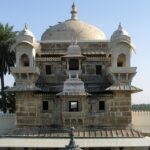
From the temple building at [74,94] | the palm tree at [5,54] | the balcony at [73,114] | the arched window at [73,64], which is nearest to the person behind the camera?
the temple building at [74,94]

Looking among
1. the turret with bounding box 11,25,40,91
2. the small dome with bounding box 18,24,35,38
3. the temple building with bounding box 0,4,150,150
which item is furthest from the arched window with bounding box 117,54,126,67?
the small dome with bounding box 18,24,35,38

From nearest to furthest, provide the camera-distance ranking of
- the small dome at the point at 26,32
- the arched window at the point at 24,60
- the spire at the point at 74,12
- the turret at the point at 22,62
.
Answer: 1. the turret at the point at 22,62
2. the small dome at the point at 26,32
3. the arched window at the point at 24,60
4. the spire at the point at 74,12

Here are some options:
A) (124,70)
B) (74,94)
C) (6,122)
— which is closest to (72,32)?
(124,70)

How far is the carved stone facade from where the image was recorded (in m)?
23.5

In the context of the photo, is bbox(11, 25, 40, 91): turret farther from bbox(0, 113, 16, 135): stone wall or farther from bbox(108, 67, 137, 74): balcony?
bbox(108, 67, 137, 74): balcony

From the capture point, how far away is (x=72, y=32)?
26.4 metres

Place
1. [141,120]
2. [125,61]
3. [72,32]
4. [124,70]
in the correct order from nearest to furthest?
[124,70]
[125,61]
[141,120]
[72,32]

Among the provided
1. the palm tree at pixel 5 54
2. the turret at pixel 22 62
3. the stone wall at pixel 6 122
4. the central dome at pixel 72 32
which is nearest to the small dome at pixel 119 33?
the central dome at pixel 72 32

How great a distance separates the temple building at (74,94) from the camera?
22953 mm

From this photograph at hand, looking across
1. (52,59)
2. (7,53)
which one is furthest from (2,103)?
(52,59)

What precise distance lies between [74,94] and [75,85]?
60 cm

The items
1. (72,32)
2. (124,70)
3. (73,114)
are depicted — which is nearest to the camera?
(73,114)

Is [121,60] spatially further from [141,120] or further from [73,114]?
[73,114]

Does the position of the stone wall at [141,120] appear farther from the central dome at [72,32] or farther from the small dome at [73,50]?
the central dome at [72,32]
